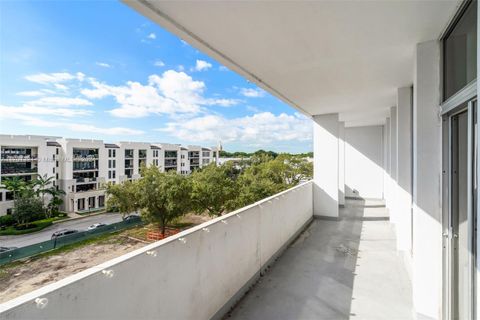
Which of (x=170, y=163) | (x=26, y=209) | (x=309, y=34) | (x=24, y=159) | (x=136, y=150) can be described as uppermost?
(x=136, y=150)

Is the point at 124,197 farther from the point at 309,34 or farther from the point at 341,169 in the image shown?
the point at 309,34

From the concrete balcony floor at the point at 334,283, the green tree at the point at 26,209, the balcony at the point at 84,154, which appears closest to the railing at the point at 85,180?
the balcony at the point at 84,154

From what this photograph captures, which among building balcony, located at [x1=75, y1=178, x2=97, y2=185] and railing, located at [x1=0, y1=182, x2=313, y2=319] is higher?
railing, located at [x1=0, y1=182, x2=313, y2=319]

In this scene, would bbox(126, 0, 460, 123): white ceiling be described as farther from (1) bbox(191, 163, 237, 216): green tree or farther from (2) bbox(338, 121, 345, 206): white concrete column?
(1) bbox(191, 163, 237, 216): green tree

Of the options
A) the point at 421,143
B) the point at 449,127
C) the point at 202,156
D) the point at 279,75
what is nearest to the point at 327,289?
the point at 421,143

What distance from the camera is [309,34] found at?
244 cm

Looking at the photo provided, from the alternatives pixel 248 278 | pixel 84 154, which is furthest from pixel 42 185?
pixel 248 278

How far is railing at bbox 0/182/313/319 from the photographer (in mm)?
1230

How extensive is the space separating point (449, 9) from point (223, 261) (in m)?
3.07

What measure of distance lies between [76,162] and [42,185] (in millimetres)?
4525

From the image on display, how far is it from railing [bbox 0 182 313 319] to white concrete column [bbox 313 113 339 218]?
11.0ft

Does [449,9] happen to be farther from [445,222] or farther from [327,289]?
[327,289]

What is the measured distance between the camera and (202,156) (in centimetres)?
4444

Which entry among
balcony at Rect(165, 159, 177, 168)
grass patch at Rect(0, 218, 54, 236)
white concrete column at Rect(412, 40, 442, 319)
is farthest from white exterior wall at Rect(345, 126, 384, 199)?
balcony at Rect(165, 159, 177, 168)
